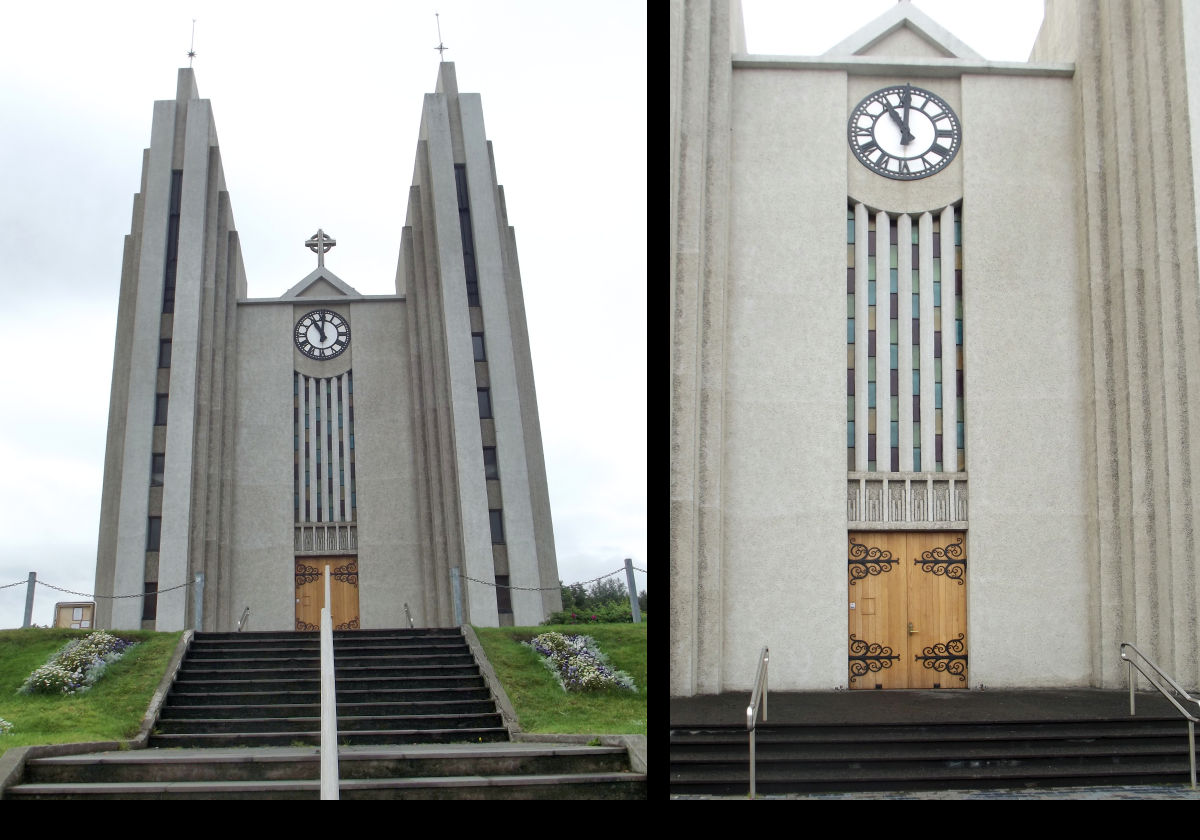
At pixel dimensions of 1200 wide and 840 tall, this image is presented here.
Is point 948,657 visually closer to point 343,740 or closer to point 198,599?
point 343,740

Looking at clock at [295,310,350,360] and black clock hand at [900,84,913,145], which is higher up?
black clock hand at [900,84,913,145]

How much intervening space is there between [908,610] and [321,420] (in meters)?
10.2

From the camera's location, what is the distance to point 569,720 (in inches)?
386

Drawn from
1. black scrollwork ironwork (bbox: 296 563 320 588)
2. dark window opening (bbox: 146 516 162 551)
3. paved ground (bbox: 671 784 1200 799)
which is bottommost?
paved ground (bbox: 671 784 1200 799)

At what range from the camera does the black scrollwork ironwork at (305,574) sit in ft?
61.6

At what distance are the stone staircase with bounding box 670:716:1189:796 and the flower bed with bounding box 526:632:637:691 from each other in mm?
1563

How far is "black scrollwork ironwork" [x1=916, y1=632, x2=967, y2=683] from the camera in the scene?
12867 mm

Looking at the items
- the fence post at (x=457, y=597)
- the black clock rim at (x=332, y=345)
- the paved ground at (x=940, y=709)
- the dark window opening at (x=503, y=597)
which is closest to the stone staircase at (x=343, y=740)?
the paved ground at (x=940, y=709)

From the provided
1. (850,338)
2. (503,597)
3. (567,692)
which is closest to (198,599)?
(503,597)

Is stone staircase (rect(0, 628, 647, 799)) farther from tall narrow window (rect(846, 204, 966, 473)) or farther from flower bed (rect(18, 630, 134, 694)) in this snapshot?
tall narrow window (rect(846, 204, 966, 473))

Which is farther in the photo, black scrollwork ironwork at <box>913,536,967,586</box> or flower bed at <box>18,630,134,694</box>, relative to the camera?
black scrollwork ironwork at <box>913,536,967,586</box>

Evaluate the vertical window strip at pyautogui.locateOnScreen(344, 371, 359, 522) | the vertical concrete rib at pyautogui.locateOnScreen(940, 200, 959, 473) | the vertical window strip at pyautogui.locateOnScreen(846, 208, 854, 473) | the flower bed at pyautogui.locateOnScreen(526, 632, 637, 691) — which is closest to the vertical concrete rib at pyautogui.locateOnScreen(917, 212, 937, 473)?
the vertical concrete rib at pyautogui.locateOnScreen(940, 200, 959, 473)

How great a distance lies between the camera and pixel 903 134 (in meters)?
13.5

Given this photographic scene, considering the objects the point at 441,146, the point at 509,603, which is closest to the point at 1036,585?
the point at 509,603
